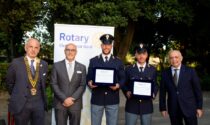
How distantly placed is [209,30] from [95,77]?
18.7 meters

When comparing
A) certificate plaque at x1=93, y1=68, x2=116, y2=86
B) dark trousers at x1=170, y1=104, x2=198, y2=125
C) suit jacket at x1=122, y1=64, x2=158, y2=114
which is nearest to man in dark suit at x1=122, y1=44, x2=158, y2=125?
suit jacket at x1=122, y1=64, x2=158, y2=114

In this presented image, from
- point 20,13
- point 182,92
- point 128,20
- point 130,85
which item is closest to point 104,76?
point 130,85

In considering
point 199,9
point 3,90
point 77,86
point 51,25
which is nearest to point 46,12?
point 51,25

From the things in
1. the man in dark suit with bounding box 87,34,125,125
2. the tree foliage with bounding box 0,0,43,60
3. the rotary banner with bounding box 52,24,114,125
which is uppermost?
the tree foliage with bounding box 0,0,43,60

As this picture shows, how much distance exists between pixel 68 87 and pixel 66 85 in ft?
0.16

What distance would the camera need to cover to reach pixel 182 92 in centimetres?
713

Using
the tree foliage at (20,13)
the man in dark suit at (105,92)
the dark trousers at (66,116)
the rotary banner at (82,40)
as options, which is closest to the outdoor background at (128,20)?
the tree foliage at (20,13)

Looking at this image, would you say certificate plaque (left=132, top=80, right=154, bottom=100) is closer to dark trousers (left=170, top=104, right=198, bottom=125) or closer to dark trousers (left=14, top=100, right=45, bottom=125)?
dark trousers (left=170, top=104, right=198, bottom=125)

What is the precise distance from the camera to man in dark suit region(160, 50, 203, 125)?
281 inches

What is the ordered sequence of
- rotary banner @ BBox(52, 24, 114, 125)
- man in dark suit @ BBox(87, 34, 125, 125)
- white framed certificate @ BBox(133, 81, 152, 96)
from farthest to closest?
1. rotary banner @ BBox(52, 24, 114, 125)
2. man in dark suit @ BBox(87, 34, 125, 125)
3. white framed certificate @ BBox(133, 81, 152, 96)

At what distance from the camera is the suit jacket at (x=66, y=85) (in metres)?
7.54

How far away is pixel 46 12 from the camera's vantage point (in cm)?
2325

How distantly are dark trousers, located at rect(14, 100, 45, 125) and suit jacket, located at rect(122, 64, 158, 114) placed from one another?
1432mm

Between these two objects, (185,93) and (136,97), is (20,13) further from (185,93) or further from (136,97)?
(185,93)
